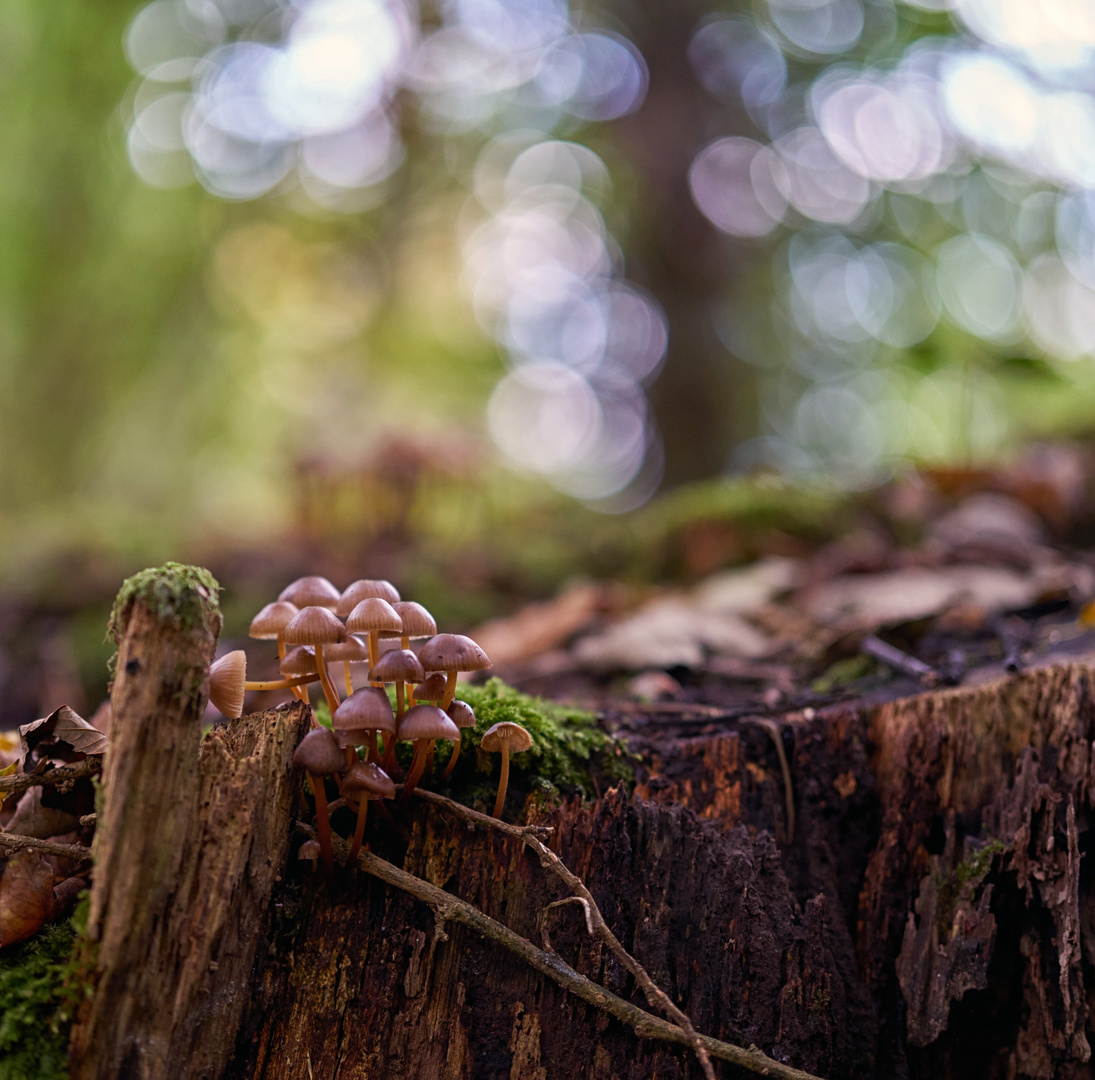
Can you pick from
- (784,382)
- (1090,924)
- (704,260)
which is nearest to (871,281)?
(784,382)

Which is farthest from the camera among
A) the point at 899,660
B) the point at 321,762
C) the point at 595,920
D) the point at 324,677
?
the point at 899,660

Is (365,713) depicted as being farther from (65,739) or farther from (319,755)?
(65,739)

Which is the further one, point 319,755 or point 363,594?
point 363,594

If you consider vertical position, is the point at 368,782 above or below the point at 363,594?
below

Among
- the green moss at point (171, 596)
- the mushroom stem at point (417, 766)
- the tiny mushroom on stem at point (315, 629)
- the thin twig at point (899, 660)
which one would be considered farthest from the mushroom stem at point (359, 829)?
the thin twig at point (899, 660)

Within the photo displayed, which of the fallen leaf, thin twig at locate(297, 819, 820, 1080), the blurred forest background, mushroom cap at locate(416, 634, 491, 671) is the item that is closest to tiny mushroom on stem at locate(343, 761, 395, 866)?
thin twig at locate(297, 819, 820, 1080)

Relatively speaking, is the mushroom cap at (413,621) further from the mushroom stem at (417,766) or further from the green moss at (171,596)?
the green moss at (171,596)

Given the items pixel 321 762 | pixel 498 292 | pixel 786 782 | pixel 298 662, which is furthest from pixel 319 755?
pixel 498 292
